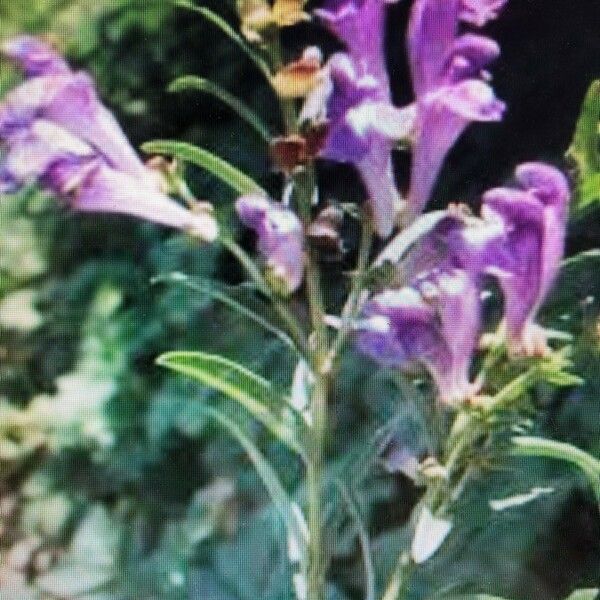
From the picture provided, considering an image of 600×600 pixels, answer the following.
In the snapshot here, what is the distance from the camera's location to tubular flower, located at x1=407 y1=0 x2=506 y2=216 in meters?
1.29

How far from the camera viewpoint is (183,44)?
2.60 meters

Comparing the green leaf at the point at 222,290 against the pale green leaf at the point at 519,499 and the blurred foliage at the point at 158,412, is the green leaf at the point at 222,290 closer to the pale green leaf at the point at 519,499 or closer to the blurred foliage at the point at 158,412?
the pale green leaf at the point at 519,499

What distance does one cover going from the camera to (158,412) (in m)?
2.39

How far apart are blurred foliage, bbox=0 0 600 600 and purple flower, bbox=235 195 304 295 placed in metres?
0.57

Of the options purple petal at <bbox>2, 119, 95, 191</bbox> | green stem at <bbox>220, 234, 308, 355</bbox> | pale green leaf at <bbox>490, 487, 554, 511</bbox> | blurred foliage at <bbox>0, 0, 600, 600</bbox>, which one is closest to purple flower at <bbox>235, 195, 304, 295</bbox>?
green stem at <bbox>220, 234, 308, 355</bbox>

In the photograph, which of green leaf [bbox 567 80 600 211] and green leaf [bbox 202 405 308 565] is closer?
green leaf [bbox 567 80 600 211]

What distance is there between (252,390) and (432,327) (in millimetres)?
149

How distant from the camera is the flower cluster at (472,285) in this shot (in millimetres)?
1231

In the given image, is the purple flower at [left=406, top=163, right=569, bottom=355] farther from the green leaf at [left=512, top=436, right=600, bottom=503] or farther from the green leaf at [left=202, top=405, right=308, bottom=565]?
the green leaf at [left=202, top=405, right=308, bottom=565]

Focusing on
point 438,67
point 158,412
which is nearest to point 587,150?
point 438,67

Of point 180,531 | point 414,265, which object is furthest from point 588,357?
point 180,531

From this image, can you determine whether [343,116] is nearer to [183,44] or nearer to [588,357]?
[588,357]

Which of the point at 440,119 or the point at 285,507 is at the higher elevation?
the point at 440,119

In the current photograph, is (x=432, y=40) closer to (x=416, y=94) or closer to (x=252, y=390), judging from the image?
(x=416, y=94)
